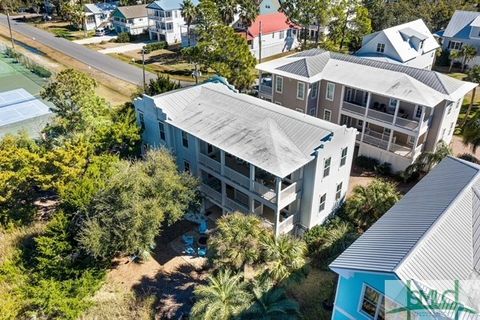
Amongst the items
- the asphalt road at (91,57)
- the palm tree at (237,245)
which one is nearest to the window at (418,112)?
the palm tree at (237,245)

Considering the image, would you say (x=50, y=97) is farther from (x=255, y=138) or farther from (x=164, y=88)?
(x=255, y=138)

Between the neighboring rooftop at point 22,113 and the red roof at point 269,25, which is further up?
the red roof at point 269,25

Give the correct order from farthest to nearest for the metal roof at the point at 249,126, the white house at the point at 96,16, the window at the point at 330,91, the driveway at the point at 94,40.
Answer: the white house at the point at 96,16, the driveway at the point at 94,40, the window at the point at 330,91, the metal roof at the point at 249,126

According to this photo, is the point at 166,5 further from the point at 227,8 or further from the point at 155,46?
the point at 227,8

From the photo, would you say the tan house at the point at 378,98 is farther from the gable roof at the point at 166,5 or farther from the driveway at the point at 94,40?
the driveway at the point at 94,40

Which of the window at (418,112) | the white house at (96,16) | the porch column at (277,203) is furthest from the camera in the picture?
the white house at (96,16)

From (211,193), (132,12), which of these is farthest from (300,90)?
(132,12)
